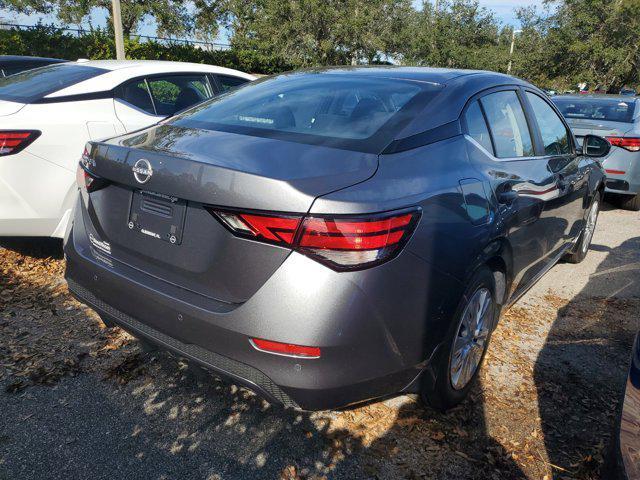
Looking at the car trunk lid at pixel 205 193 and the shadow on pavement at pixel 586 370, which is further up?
the car trunk lid at pixel 205 193

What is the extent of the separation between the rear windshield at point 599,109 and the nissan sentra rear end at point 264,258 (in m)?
6.20

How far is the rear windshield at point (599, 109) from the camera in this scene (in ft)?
24.5

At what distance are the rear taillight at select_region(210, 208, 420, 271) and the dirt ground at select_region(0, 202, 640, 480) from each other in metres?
1.05

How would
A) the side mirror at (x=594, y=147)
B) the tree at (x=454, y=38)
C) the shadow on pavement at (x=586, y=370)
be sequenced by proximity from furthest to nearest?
the tree at (x=454, y=38) → the side mirror at (x=594, y=147) → the shadow on pavement at (x=586, y=370)

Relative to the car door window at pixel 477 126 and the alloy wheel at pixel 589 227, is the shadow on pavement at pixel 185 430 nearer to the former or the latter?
the car door window at pixel 477 126

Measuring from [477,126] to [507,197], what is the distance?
0.39 m

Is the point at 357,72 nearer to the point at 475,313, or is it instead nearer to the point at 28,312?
the point at 475,313

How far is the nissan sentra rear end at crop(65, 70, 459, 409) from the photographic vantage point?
73.6 inches

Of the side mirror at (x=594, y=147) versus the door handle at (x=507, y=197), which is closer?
Result: the door handle at (x=507, y=197)

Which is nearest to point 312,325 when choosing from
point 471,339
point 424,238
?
point 424,238

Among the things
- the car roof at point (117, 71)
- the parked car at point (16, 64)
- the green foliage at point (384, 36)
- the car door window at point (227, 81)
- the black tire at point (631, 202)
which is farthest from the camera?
the green foliage at point (384, 36)

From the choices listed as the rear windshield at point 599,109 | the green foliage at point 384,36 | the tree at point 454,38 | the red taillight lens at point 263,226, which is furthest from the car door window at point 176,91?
the tree at point 454,38

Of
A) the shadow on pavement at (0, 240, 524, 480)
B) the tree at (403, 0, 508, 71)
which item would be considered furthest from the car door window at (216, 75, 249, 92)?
the tree at (403, 0, 508, 71)

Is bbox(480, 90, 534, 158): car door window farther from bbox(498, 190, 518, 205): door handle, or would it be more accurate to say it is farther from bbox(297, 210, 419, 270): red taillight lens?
bbox(297, 210, 419, 270): red taillight lens
